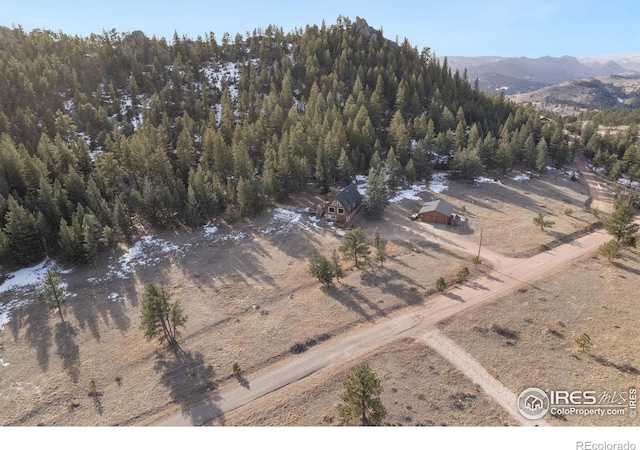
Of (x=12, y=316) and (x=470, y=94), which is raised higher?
(x=470, y=94)

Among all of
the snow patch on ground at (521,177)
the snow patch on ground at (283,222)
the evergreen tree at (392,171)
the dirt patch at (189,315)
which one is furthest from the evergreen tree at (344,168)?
the snow patch on ground at (521,177)

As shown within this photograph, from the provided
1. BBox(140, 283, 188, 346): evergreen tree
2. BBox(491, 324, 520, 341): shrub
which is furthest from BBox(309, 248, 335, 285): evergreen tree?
BBox(491, 324, 520, 341): shrub

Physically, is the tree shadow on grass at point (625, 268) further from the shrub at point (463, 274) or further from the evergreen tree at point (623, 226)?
the shrub at point (463, 274)

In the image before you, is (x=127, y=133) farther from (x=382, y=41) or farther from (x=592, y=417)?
(x=382, y=41)

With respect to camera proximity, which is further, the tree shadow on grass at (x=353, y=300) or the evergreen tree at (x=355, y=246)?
the evergreen tree at (x=355, y=246)

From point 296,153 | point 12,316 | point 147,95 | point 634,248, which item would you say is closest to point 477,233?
point 634,248

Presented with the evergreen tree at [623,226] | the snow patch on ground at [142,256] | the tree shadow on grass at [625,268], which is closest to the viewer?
the tree shadow on grass at [625,268]
